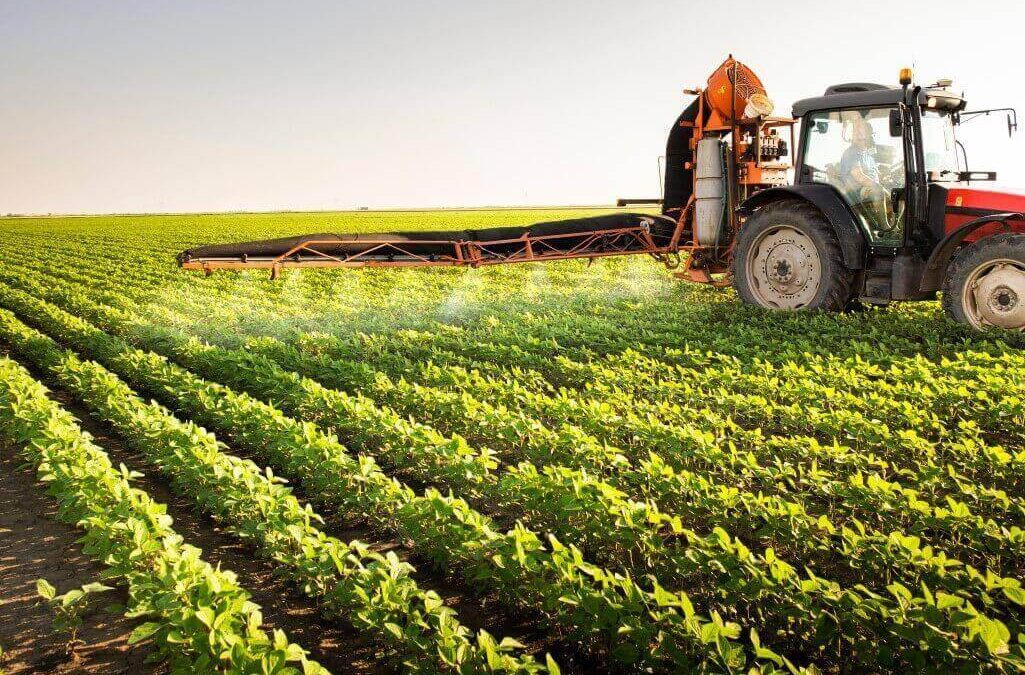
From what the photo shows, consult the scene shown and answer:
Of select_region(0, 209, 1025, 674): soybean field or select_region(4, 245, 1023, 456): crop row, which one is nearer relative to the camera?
select_region(0, 209, 1025, 674): soybean field

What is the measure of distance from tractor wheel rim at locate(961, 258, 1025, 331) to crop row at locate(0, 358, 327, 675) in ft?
23.9

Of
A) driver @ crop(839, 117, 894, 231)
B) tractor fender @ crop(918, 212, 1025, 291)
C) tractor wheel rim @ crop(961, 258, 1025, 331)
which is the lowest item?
tractor wheel rim @ crop(961, 258, 1025, 331)

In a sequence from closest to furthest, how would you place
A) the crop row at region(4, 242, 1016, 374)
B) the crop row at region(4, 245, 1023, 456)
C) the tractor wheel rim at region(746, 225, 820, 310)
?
the crop row at region(4, 245, 1023, 456) < the crop row at region(4, 242, 1016, 374) < the tractor wheel rim at region(746, 225, 820, 310)

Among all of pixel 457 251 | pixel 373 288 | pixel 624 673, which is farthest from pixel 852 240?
pixel 373 288

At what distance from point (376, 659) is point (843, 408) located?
13.3ft

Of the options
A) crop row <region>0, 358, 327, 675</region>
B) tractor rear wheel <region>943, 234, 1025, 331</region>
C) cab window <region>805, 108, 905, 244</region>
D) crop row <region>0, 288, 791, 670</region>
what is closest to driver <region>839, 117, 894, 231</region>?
cab window <region>805, 108, 905, 244</region>

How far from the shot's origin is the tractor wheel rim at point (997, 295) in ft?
24.5

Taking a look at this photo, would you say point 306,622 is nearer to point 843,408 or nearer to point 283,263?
point 843,408

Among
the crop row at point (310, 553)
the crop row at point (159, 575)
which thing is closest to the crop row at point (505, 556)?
the crop row at point (310, 553)

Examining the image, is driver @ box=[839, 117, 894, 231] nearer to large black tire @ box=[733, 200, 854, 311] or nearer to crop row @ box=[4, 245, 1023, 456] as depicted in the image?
large black tire @ box=[733, 200, 854, 311]

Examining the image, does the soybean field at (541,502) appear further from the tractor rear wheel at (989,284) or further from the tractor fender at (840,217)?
the tractor fender at (840,217)

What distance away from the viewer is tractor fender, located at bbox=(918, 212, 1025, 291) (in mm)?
7531

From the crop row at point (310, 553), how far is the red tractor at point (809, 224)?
491 cm

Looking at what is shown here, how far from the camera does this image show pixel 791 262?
30.8 feet
